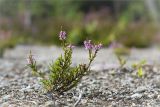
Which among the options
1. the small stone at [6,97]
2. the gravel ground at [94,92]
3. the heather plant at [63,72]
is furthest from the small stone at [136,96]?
the small stone at [6,97]

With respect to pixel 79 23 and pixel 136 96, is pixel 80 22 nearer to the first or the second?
pixel 79 23

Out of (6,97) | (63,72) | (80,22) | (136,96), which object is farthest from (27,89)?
(80,22)

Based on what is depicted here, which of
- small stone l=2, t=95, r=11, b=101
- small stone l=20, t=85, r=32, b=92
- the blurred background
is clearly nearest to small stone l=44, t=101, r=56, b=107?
small stone l=2, t=95, r=11, b=101

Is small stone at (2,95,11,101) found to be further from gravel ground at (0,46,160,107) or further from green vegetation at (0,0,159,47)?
green vegetation at (0,0,159,47)

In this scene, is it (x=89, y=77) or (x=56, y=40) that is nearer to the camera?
(x=89, y=77)

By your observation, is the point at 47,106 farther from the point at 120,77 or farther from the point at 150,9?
the point at 150,9

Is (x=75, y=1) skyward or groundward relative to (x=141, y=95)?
skyward

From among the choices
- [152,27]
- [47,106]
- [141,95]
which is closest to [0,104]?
[47,106]

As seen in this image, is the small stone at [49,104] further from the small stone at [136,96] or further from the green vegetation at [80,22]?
the green vegetation at [80,22]
